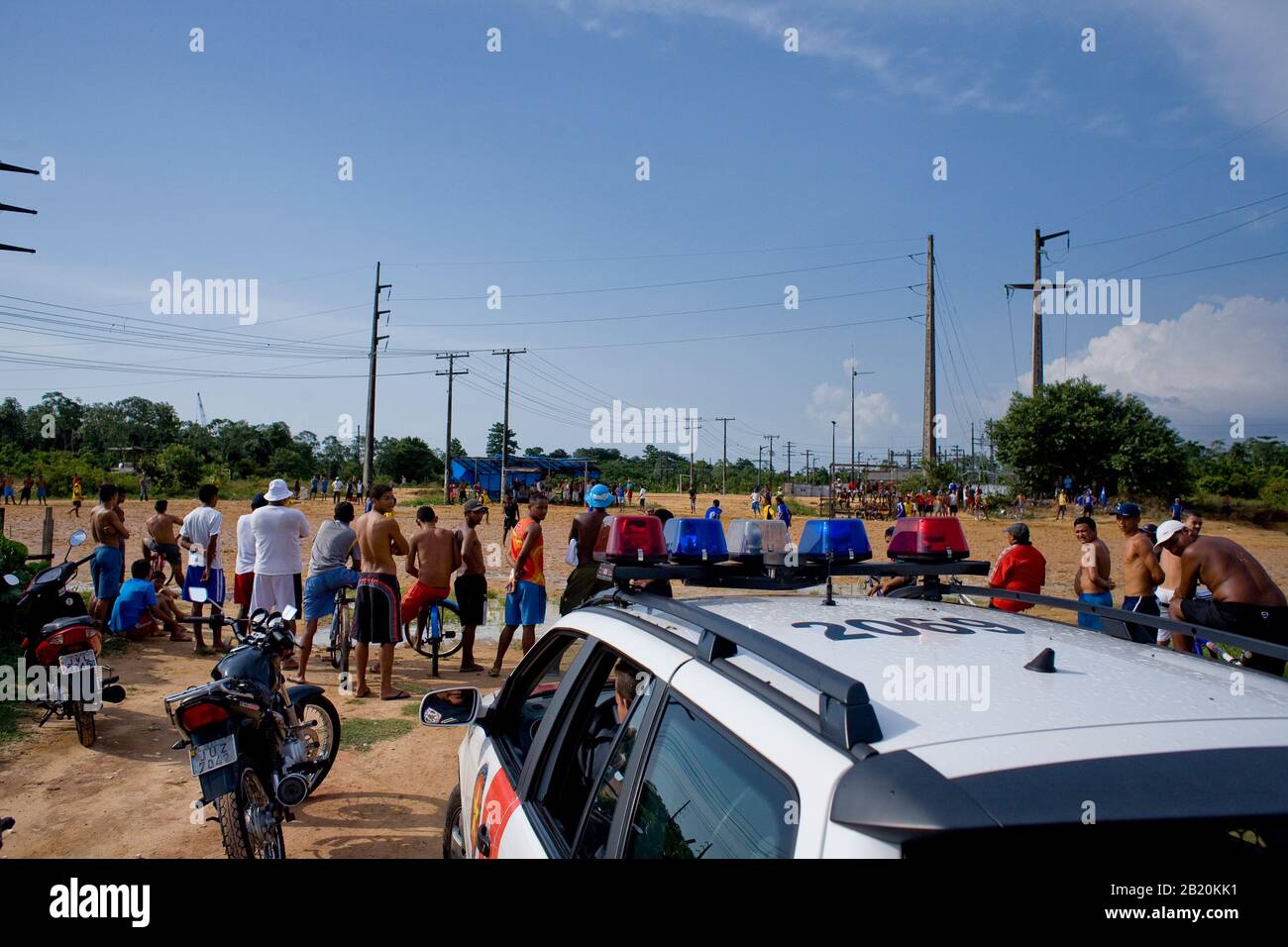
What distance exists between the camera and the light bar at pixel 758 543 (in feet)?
10.3

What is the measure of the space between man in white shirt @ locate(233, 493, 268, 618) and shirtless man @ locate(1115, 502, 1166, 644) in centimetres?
833

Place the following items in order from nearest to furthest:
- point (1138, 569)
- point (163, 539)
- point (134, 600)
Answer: point (1138, 569) → point (134, 600) → point (163, 539)

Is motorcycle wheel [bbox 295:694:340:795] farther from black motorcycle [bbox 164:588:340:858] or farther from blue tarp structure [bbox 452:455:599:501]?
blue tarp structure [bbox 452:455:599:501]

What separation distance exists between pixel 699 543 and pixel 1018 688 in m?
1.49

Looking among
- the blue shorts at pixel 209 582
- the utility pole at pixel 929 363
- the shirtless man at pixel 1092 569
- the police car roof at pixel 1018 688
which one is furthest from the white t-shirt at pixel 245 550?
the utility pole at pixel 929 363

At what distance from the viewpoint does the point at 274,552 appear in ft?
27.7

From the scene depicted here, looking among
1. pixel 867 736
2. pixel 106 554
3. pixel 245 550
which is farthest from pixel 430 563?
pixel 867 736

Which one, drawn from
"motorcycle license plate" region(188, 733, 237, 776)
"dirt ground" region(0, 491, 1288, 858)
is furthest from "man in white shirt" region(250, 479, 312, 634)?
"motorcycle license plate" region(188, 733, 237, 776)

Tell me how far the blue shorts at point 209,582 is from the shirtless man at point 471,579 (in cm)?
296

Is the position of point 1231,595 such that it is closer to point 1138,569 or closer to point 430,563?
point 1138,569

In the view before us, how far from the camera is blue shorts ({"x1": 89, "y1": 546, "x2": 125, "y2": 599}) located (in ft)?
31.4

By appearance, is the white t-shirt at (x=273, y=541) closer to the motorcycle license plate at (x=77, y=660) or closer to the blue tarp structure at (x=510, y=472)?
the motorcycle license plate at (x=77, y=660)
